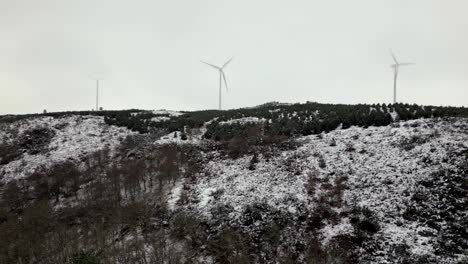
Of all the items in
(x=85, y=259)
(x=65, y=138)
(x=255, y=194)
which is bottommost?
(x=85, y=259)

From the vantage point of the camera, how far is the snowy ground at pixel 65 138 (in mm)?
31303

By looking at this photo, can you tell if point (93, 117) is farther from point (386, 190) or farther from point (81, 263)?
point (386, 190)

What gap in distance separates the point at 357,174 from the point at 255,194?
5.83 meters

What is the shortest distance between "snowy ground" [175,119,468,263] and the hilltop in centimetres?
8

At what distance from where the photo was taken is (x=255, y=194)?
74.8 feet

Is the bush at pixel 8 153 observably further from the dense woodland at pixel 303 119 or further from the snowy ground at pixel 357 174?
the snowy ground at pixel 357 174

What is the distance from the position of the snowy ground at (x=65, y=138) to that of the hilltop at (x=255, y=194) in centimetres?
21

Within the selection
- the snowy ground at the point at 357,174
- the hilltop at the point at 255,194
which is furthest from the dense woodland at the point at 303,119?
the snowy ground at the point at 357,174

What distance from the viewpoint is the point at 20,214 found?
2470 cm

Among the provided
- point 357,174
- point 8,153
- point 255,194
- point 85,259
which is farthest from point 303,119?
point 8,153

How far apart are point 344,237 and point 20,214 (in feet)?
62.2

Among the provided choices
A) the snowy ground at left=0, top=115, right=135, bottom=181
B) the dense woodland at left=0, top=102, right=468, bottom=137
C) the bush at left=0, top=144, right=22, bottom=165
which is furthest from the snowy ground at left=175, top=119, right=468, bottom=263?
the bush at left=0, top=144, right=22, bottom=165

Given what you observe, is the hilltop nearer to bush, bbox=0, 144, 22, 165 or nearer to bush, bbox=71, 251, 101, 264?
bush, bbox=71, 251, 101, 264

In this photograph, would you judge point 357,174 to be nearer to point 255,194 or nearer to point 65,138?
point 255,194
